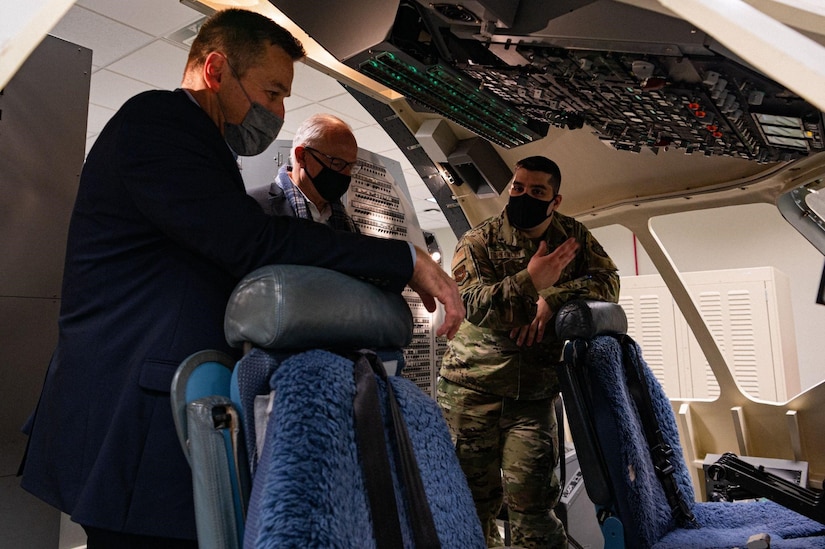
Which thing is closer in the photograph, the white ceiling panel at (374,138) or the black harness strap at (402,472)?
the black harness strap at (402,472)

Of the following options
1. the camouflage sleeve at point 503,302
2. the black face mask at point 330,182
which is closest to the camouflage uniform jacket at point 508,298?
the camouflage sleeve at point 503,302

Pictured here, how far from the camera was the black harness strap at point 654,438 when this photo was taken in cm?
159

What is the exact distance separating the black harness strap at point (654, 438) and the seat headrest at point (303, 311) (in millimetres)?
1126

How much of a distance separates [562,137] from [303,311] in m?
2.21

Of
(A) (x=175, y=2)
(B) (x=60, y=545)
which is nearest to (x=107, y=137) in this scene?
(B) (x=60, y=545)

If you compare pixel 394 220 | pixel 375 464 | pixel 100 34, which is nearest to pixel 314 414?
pixel 375 464

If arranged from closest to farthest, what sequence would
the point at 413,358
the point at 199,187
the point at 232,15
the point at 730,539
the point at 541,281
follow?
the point at 199,187
the point at 232,15
the point at 730,539
the point at 541,281
the point at 413,358

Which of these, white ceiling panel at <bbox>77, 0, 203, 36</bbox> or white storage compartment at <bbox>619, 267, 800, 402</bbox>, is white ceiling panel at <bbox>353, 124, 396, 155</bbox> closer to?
white ceiling panel at <bbox>77, 0, 203, 36</bbox>

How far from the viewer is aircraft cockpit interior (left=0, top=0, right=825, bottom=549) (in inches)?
48.6

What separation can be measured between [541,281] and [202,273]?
1312 mm

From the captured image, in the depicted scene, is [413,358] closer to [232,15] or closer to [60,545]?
[60,545]

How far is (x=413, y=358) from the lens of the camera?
277cm

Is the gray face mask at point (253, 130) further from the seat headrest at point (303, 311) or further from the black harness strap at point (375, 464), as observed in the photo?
the black harness strap at point (375, 464)

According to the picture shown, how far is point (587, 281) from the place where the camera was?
2.23 metres
